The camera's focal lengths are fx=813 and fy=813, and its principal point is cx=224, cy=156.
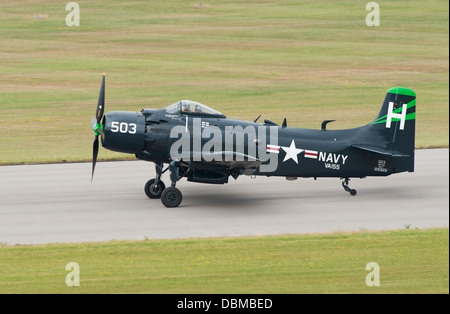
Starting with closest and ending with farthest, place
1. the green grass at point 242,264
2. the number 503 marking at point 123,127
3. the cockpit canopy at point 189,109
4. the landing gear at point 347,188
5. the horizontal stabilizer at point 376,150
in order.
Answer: the green grass at point 242,264 → the number 503 marking at point 123,127 → the cockpit canopy at point 189,109 → the horizontal stabilizer at point 376,150 → the landing gear at point 347,188

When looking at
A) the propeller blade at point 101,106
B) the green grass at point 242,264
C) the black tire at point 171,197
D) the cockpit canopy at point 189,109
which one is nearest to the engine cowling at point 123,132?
the propeller blade at point 101,106

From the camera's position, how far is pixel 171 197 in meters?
21.6

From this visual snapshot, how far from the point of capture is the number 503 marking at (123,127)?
21188 millimetres

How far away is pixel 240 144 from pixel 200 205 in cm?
197

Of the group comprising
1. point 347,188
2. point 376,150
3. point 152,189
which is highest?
point 376,150

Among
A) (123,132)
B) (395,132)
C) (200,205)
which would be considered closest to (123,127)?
(123,132)

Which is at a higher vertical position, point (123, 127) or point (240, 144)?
point (123, 127)

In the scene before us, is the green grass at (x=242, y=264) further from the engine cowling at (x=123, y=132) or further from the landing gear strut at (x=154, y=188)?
the landing gear strut at (x=154, y=188)

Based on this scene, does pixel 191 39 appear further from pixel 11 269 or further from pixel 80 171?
pixel 11 269

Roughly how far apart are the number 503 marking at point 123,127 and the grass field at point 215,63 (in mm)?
7252

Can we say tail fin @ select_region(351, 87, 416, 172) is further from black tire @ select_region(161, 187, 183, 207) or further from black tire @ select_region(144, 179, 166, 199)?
black tire @ select_region(144, 179, 166, 199)

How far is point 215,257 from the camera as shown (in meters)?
17.1

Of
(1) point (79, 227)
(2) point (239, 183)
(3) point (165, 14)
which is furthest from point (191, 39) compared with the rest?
(1) point (79, 227)

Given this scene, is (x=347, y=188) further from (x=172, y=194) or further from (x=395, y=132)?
(x=172, y=194)
